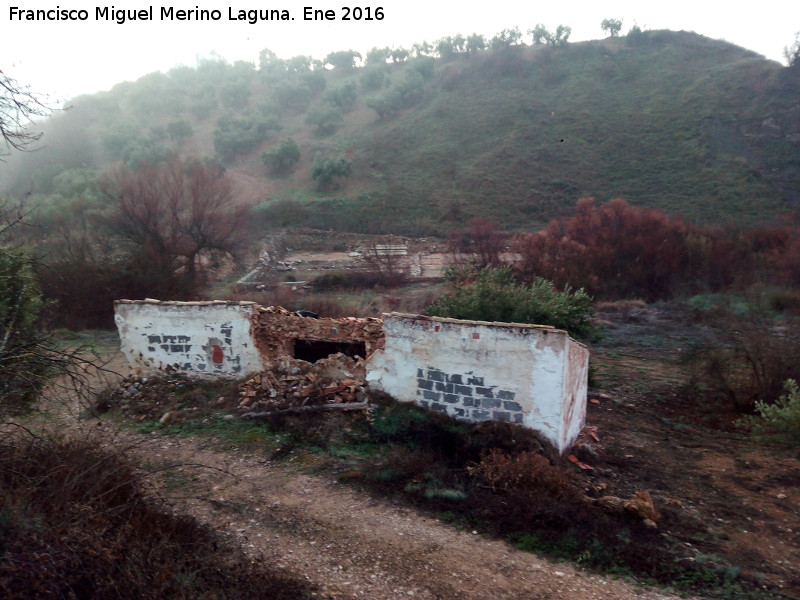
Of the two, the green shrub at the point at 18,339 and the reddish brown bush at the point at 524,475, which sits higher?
the green shrub at the point at 18,339

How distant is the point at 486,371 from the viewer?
778 centimetres

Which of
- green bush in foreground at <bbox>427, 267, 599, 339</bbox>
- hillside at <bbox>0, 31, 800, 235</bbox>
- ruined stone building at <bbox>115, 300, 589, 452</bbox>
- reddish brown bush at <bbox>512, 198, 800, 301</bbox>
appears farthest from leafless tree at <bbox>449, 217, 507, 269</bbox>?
ruined stone building at <bbox>115, 300, 589, 452</bbox>

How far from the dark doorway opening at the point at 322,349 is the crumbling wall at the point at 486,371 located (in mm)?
836

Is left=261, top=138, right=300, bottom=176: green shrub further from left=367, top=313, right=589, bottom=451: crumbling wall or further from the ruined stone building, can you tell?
left=367, top=313, right=589, bottom=451: crumbling wall

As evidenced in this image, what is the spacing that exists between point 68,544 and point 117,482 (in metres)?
→ 1.34

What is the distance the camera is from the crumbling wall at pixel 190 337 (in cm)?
921

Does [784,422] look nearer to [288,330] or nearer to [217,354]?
[288,330]

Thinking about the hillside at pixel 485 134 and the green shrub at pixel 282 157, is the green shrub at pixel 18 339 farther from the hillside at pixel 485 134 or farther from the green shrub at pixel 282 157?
the green shrub at pixel 282 157

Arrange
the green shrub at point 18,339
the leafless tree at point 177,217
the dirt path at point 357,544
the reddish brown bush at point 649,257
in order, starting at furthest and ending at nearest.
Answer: the reddish brown bush at point 649,257
the leafless tree at point 177,217
the dirt path at point 357,544
the green shrub at point 18,339

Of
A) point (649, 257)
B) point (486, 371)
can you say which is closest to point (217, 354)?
point (486, 371)

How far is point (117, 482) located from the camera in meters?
5.08

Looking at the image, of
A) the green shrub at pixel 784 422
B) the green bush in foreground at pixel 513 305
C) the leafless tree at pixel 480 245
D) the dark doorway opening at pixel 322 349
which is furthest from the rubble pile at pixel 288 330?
the leafless tree at pixel 480 245

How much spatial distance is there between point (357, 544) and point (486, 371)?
9.96ft

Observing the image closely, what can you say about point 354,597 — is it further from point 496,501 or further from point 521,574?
point 496,501
